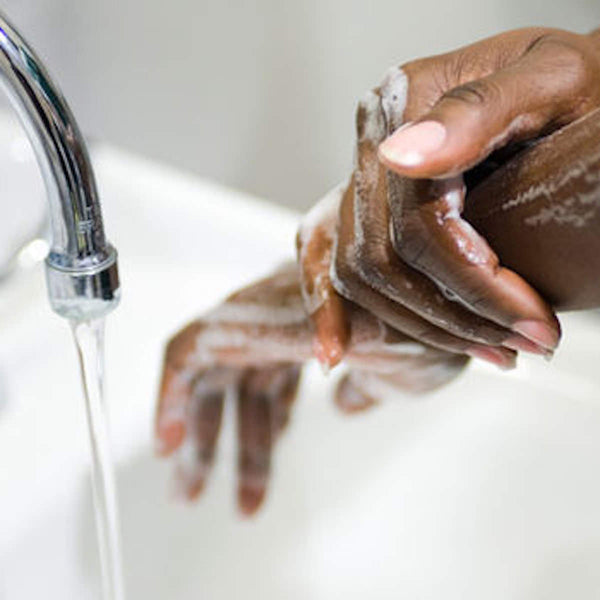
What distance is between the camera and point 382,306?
613mm

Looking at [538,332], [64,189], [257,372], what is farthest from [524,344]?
[257,372]

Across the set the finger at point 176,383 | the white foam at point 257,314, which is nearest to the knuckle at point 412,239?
the white foam at point 257,314

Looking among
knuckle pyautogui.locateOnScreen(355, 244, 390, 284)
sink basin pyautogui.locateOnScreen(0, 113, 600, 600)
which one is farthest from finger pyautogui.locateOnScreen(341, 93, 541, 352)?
sink basin pyautogui.locateOnScreen(0, 113, 600, 600)

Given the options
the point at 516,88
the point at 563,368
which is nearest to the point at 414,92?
the point at 516,88

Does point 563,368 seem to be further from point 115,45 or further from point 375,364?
point 115,45

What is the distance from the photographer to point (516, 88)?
1.70 ft

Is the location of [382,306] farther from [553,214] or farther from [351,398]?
→ [351,398]

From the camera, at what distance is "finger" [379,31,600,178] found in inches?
19.2

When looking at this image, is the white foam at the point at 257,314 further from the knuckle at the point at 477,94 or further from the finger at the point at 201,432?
the knuckle at the point at 477,94

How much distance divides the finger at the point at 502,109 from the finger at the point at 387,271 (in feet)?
0.20

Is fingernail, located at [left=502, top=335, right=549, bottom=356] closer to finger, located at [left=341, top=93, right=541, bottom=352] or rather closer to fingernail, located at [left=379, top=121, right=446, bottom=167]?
finger, located at [left=341, top=93, right=541, bottom=352]

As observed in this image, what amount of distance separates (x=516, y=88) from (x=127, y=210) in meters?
0.61

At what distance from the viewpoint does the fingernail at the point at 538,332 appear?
0.54 meters

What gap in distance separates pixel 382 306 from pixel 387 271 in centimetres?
5
